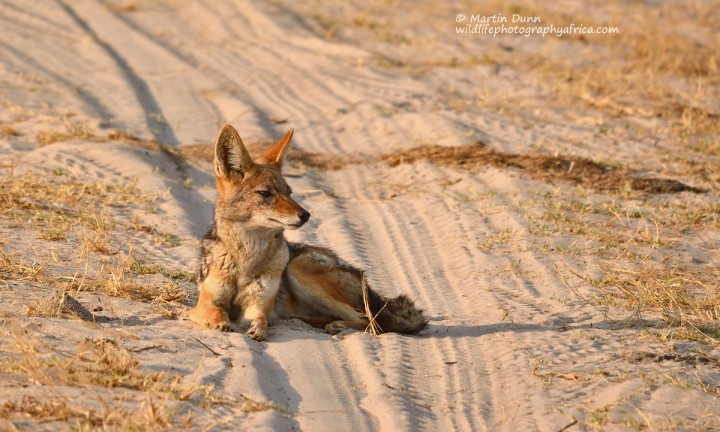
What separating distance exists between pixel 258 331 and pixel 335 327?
2.34ft

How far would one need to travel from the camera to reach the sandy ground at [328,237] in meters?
5.79

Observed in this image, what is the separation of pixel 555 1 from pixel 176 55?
27.4 ft

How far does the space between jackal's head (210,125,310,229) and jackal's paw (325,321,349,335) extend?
0.85 m

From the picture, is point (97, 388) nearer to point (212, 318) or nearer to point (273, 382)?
point (273, 382)

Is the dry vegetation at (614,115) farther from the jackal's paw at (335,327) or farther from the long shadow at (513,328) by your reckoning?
the jackal's paw at (335,327)

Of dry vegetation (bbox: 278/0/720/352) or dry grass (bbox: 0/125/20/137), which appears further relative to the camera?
dry grass (bbox: 0/125/20/137)

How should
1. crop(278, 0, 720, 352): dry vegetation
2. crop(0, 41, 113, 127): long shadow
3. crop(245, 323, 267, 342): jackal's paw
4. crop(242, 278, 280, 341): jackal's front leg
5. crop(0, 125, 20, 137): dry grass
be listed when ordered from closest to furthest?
crop(245, 323, 267, 342): jackal's paw, crop(242, 278, 280, 341): jackal's front leg, crop(278, 0, 720, 352): dry vegetation, crop(0, 125, 20, 137): dry grass, crop(0, 41, 113, 127): long shadow

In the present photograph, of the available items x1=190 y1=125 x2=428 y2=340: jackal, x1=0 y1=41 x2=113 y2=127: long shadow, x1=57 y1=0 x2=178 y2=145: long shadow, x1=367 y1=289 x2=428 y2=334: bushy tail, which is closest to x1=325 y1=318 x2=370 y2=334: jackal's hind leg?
x1=190 y1=125 x2=428 y2=340: jackal

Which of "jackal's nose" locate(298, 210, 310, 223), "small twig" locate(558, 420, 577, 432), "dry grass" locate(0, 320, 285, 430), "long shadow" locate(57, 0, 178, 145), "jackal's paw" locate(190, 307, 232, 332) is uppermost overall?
"jackal's nose" locate(298, 210, 310, 223)

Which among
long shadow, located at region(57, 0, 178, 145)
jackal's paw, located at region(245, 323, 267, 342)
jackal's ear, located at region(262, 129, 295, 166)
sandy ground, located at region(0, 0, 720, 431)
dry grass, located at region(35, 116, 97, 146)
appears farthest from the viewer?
long shadow, located at region(57, 0, 178, 145)

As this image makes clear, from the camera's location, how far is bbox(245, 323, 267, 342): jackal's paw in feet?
22.7

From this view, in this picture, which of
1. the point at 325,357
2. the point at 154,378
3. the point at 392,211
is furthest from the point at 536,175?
the point at 154,378

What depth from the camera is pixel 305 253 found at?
311 inches

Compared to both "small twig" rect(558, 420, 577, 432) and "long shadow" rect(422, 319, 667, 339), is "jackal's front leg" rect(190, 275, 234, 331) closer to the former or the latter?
"long shadow" rect(422, 319, 667, 339)
